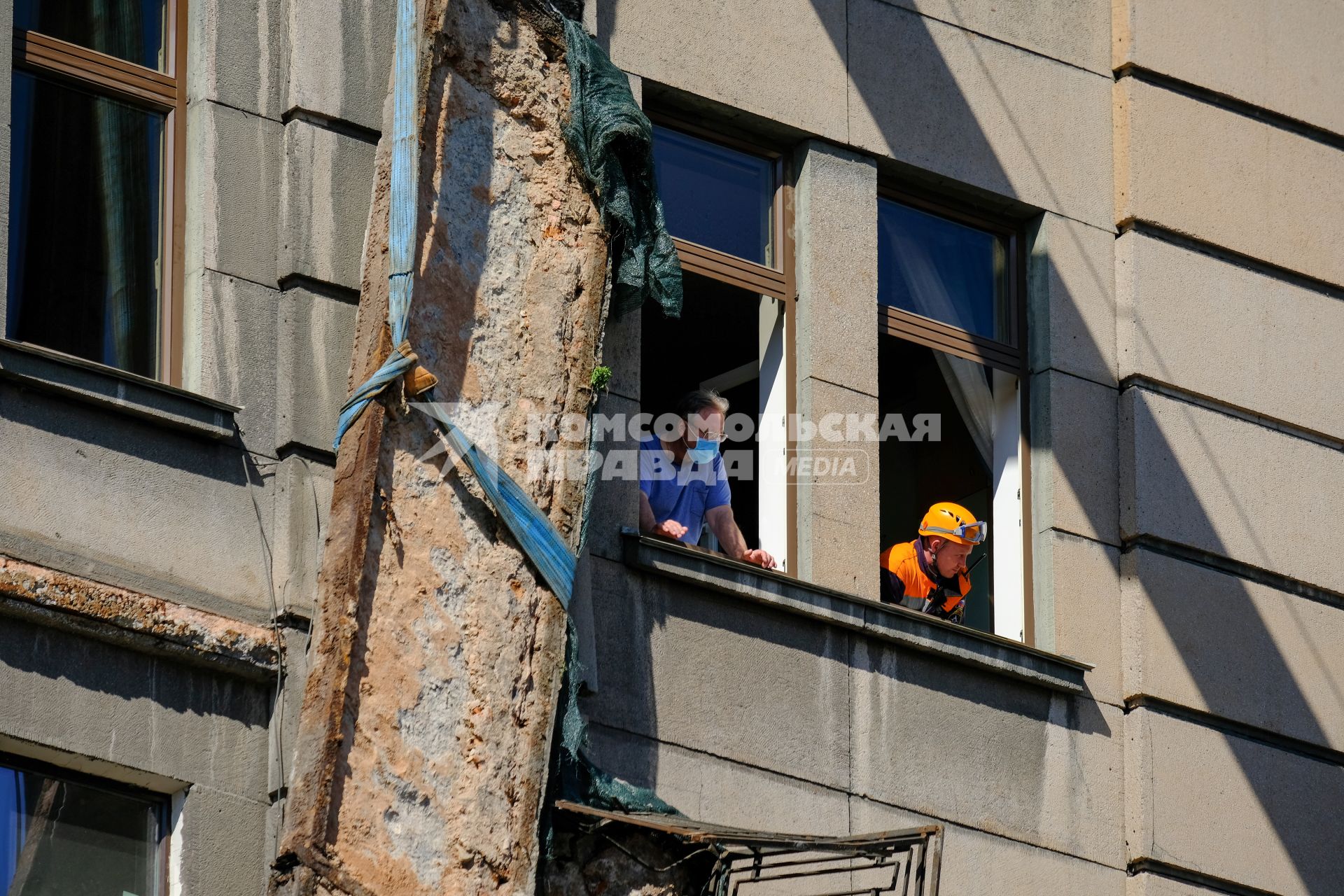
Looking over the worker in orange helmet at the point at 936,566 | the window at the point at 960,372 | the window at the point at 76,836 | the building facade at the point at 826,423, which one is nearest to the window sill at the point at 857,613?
the building facade at the point at 826,423

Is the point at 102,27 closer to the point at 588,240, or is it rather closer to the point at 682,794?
the point at 588,240

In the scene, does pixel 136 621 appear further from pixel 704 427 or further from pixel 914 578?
pixel 914 578

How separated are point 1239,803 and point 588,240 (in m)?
4.41

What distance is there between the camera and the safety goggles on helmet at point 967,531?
42.3ft

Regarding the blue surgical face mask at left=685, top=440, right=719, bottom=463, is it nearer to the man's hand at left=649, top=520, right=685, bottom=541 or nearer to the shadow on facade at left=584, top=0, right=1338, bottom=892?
the man's hand at left=649, top=520, right=685, bottom=541

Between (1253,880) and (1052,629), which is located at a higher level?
(1052,629)

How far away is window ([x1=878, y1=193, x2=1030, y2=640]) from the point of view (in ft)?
43.3

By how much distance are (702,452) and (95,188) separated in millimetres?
3118

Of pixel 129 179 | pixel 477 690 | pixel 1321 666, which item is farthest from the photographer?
pixel 1321 666

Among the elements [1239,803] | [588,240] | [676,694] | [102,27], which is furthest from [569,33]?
[1239,803]

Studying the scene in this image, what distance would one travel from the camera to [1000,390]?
44.1 feet

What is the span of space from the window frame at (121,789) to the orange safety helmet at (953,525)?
4444mm

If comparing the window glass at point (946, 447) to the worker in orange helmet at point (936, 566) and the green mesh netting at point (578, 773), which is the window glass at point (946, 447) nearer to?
the worker in orange helmet at point (936, 566)

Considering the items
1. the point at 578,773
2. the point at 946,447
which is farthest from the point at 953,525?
the point at 578,773
